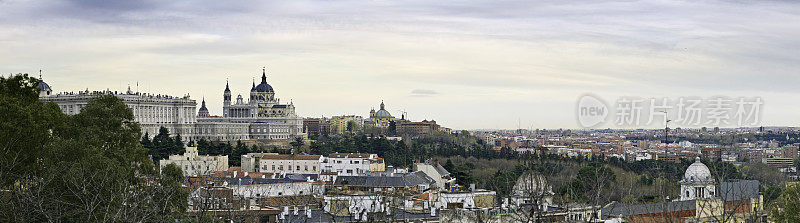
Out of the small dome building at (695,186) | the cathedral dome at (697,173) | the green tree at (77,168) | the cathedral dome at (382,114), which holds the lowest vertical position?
the small dome building at (695,186)

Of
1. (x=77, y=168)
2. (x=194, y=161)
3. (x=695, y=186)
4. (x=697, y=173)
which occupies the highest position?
(x=77, y=168)

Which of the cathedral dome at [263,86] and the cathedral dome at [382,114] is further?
the cathedral dome at [382,114]

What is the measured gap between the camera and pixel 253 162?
68.6 m

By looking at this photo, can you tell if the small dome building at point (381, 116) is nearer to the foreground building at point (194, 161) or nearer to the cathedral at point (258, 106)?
the cathedral at point (258, 106)

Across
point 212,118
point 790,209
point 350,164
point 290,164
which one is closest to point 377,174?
point 350,164

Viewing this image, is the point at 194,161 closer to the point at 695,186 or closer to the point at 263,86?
the point at 695,186

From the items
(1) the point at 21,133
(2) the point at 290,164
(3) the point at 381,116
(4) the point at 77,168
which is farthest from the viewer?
(3) the point at 381,116

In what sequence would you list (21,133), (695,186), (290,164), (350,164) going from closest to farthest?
(21,133) → (695,186) → (350,164) → (290,164)

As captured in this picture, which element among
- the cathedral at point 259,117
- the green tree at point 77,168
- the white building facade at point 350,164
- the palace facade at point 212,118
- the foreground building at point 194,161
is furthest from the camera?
the cathedral at point 259,117

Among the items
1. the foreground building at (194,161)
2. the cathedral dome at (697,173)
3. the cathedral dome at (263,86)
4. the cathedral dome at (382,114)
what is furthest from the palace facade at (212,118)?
the cathedral dome at (697,173)

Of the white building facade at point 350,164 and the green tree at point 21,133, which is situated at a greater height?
the green tree at point 21,133

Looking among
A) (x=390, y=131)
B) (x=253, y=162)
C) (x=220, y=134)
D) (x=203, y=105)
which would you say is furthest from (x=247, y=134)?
(x=253, y=162)

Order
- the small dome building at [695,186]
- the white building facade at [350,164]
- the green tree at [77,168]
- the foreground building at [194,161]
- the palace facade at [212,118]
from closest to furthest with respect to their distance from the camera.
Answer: the green tree at [77,168]
the small dome building at [695,186]
the foreground building at [194,161]
the white building facade at [350,164]
the palace facade at [212,118]

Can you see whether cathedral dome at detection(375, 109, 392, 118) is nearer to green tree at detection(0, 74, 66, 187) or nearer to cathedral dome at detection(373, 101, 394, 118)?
cathedral dome at detection(373, 101, 394, 118)
